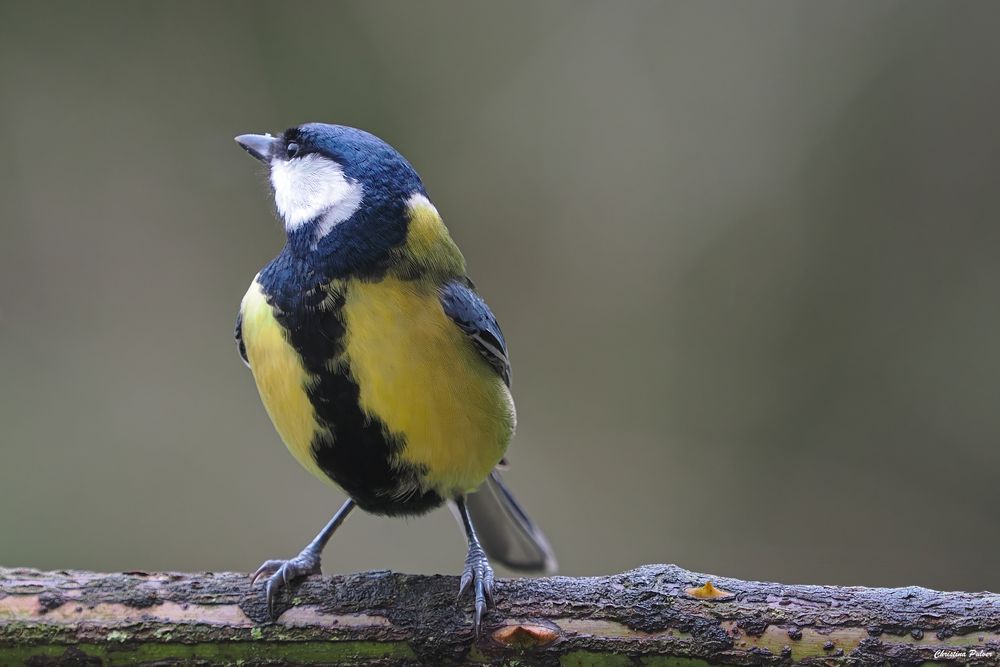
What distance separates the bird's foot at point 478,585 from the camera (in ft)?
5.57

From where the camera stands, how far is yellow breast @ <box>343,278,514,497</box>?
1.72 m

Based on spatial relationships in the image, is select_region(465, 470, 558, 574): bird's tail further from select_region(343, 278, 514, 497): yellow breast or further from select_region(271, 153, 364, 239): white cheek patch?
select_region(271, 153, 364, 239): white cheek patch

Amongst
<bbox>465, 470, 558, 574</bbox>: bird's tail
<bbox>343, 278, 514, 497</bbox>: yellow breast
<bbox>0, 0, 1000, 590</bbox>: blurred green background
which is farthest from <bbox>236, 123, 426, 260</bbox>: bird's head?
<bbox>0, 0, 1000, 590</bbox>: blurred green background

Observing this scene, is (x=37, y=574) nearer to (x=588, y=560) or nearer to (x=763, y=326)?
(x=588, y=560)

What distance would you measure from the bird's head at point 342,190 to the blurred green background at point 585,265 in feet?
6.46

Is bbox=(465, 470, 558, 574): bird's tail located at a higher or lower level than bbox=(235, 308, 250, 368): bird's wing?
lower

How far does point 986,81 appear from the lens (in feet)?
12.2

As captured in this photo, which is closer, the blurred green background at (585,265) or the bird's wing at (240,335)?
the bird's wing at (240,335)

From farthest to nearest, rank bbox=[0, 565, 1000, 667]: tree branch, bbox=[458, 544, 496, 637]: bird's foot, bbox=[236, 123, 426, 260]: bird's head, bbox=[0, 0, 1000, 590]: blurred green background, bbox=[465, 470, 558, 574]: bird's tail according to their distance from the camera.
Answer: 1. bbox=[0, 0, 1000, 590]: blurred green background
2. bbox=[465, 470, 558, 574]: bird's tail
3. bbox=[236, 123, 426, 260]: bird's head
4. bbox=[458, 544, 496, 637]: bird's foot
5. bbox=[0, 565, 1000, 667]: tree branch

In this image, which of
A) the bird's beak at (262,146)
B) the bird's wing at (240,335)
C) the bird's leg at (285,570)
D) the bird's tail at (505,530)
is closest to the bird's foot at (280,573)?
the bird's leg at (285,570)

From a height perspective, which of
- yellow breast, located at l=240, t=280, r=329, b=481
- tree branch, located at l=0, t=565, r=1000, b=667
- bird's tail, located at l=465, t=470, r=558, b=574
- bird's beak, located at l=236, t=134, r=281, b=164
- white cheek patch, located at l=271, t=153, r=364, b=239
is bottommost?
tree branch, located at l=0, t=565, r=1000, b=667

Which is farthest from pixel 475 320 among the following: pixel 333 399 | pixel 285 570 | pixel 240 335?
pixel 285 570

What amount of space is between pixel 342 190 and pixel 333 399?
40 centimetres

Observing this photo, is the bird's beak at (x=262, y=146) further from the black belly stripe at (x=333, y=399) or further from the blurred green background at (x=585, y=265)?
the blurred green background at (x=585, y=265)
